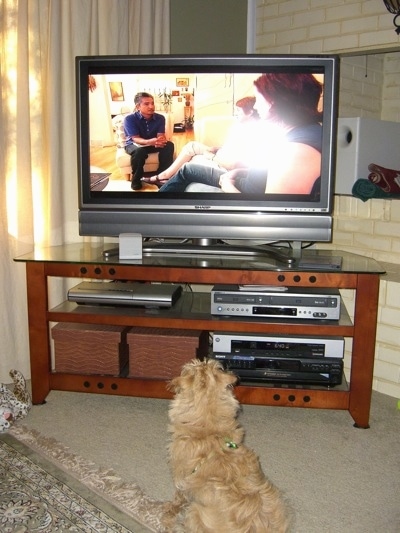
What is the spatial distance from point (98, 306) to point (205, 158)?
2.87ft

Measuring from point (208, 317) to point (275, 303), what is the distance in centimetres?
31

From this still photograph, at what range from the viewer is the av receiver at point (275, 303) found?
254cm

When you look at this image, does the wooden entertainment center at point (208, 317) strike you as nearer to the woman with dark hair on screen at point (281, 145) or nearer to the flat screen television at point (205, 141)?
the flat screen television at point (205, 141)

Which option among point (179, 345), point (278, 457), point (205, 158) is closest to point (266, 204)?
point (205, 158)

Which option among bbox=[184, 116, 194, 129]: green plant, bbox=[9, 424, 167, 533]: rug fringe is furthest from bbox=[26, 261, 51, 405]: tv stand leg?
bbox=[184, 116, 194, 129]: green plant

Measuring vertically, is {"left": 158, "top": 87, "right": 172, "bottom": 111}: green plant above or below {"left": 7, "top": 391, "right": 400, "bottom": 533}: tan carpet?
above

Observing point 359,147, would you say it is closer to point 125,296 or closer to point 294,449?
point 125,296

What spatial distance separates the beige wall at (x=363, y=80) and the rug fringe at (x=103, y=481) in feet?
4.83

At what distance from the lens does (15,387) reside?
8.70ft

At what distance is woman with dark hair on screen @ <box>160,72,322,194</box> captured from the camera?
259 cm

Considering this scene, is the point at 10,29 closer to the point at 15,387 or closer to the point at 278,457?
the point at 15,387

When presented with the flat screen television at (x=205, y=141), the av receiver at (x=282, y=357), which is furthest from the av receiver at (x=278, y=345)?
the flat screen television at (x=205, y=141)

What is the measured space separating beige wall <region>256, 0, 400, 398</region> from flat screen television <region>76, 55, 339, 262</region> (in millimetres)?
470

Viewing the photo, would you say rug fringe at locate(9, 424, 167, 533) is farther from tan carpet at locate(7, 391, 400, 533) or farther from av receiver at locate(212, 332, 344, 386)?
av receiver at locate(212, 332, 344, 386)
